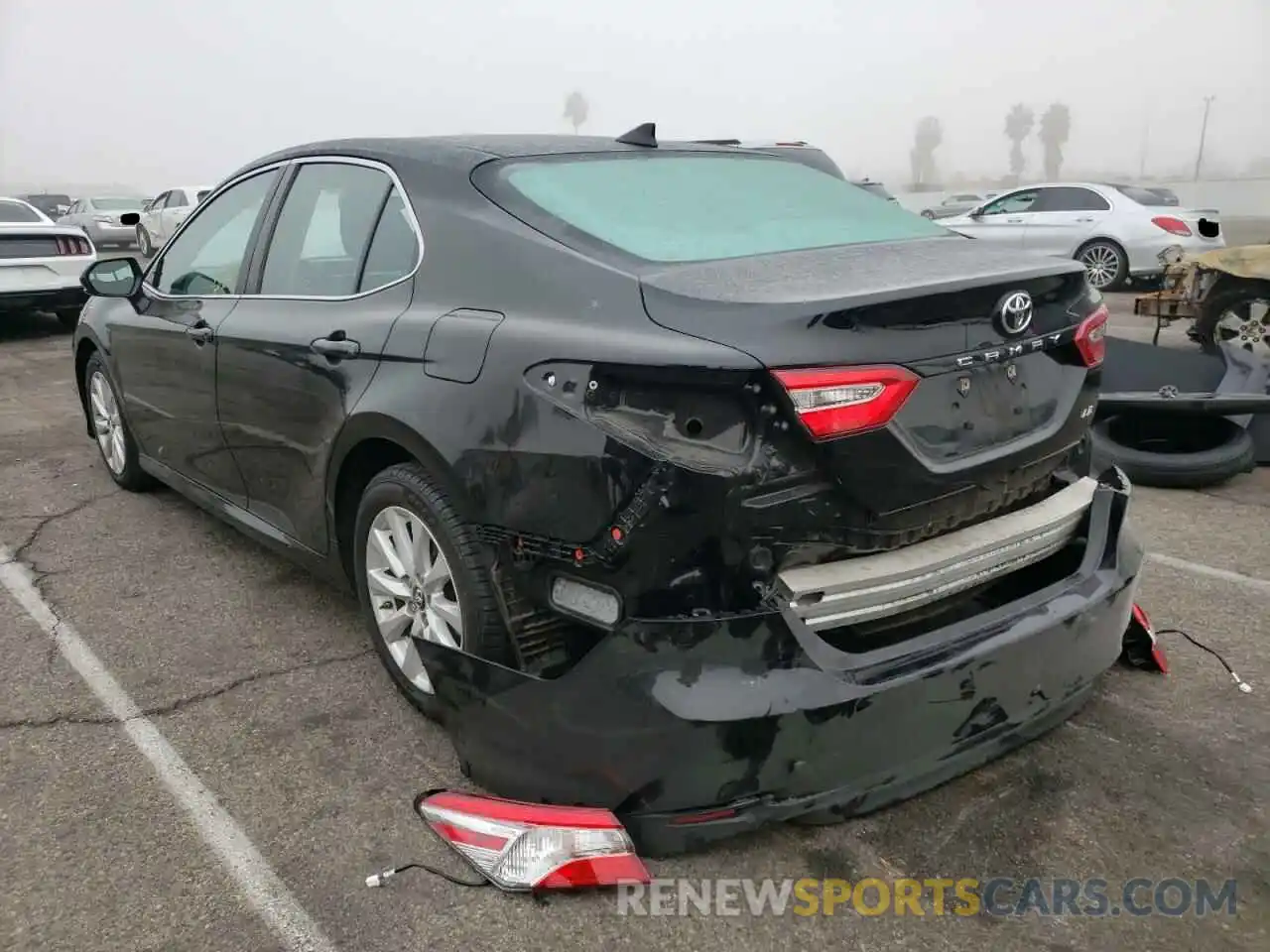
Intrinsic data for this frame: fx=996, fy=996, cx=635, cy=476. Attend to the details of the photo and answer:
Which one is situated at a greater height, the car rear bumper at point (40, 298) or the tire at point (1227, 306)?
the car rear bumper at point (40, 298)

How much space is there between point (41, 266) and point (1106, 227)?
13.5m

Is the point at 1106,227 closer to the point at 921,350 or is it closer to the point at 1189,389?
the point at 1189,389

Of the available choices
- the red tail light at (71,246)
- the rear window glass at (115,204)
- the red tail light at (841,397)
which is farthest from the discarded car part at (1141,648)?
the rear window glass at (115,204)

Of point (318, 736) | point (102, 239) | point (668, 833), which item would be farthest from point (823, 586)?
point (102, 239)

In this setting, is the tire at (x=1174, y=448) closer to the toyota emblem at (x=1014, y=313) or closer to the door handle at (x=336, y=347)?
the toyota emblem at (x=1014, y=313)

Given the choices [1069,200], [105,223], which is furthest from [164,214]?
[1069,200]

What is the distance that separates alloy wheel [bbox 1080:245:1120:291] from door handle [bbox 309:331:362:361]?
13.8 meters

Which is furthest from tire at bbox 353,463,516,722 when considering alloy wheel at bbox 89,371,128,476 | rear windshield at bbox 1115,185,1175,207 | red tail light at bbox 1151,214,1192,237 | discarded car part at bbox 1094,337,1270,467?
rear windshield at bbox 1115,185,1175,207

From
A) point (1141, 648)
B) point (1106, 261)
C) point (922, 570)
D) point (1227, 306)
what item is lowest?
point (1106, 261)

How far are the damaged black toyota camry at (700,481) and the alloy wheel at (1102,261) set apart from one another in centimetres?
1290

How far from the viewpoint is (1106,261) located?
47.2 ft

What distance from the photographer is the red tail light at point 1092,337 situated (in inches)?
95.7

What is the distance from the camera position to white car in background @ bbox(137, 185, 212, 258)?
65.8ft

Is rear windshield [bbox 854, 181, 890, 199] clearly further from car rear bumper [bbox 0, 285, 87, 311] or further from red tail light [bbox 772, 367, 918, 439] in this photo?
car rear bumper [bbox 0, 285, 87, 311]
